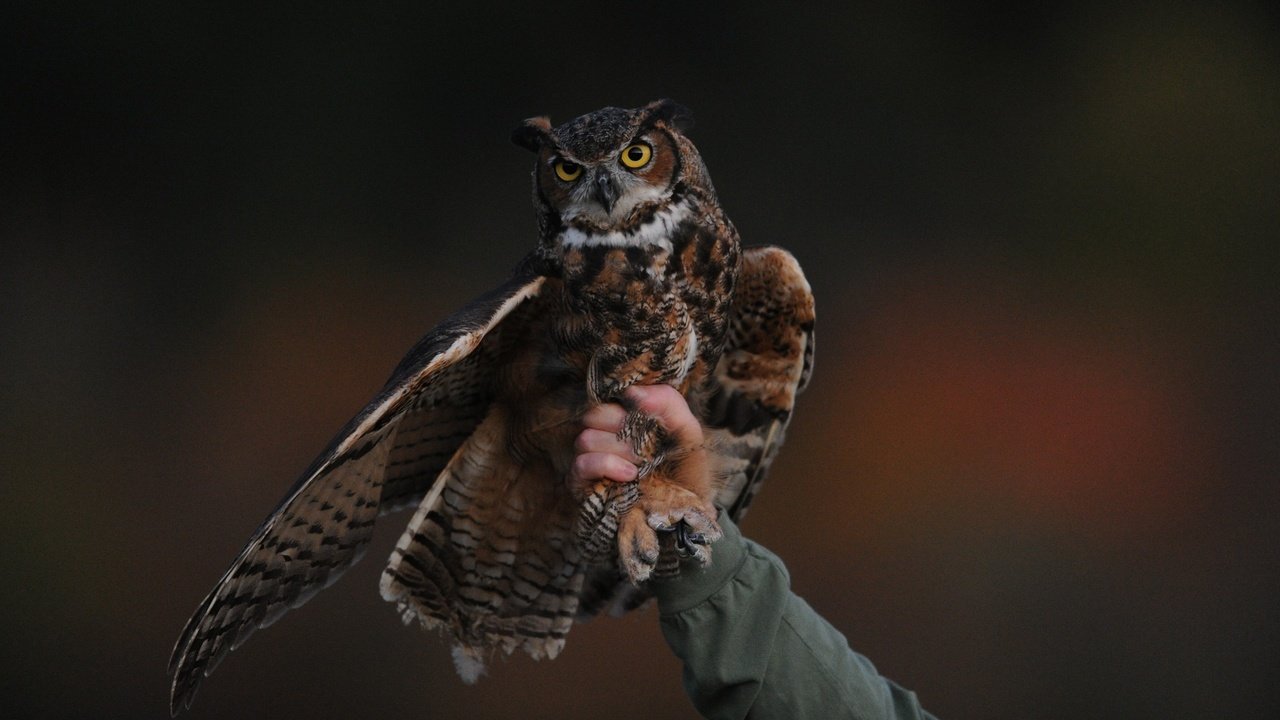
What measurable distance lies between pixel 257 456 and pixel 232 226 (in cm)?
65

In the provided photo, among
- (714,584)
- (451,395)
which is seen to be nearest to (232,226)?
(451,395)

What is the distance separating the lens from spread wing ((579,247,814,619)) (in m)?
1.96

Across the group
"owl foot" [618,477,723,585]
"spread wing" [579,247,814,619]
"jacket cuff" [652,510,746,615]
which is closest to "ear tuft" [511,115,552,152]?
"spread wing" [579,247,814,619]

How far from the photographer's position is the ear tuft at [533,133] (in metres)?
1.77

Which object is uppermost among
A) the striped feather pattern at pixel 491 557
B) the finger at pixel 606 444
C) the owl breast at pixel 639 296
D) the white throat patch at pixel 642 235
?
the white throat patch at pixel 642 235

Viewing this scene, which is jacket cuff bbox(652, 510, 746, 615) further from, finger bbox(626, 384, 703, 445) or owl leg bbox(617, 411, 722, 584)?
finger bbox(626, 384, 703, 445)

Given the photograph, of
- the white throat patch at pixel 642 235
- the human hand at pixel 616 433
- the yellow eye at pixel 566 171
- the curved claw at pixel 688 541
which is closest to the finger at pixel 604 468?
the human hand at pixel 616 433

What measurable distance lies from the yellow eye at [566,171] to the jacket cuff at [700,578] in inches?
24.6

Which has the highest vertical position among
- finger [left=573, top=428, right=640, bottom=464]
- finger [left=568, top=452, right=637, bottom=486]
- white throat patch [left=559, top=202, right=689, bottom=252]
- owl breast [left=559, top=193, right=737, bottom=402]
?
white throat patch [left=559, top=202, right=689, bottom=252]

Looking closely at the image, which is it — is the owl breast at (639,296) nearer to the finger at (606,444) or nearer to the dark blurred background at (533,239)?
the finger at (606,444)

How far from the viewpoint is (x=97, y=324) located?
9.77 feet

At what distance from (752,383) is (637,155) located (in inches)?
22.3

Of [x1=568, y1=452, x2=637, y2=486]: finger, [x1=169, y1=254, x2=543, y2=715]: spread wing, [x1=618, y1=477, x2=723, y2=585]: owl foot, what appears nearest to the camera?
[x1=169, y1=254, x2=543, y2=715]: spread wing

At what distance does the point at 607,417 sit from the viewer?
1.72 m
